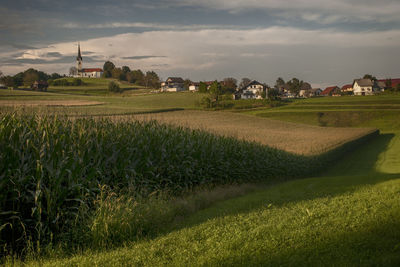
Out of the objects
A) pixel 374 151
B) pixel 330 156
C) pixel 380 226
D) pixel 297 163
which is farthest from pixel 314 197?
pixel 374 151

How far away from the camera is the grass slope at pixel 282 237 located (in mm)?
5863

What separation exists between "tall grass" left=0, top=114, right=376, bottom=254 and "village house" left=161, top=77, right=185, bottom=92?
307 ft

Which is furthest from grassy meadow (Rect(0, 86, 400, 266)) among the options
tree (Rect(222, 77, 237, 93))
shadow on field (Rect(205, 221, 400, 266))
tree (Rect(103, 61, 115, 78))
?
tree (Rect(103, 61, 115, 78))

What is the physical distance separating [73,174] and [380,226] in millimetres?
7533

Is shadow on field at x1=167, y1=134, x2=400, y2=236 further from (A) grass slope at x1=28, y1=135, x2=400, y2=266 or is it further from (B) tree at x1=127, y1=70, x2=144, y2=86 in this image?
(B) tree at x1=127, y1=70, x2=144, y2=86

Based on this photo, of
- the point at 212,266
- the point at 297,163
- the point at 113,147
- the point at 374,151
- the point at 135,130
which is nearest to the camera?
the point at 212,266

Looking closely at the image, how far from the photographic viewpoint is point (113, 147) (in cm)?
1229

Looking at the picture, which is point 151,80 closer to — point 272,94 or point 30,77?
point 272,94

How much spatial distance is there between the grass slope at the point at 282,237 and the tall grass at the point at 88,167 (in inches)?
64.1

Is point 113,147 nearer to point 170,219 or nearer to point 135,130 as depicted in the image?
point 135,130

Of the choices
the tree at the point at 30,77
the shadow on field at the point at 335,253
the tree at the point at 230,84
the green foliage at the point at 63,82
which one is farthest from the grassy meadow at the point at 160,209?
the green foliage at the point at 63,82

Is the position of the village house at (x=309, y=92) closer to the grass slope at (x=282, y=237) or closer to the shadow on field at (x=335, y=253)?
the grass slope at (x=282, y=237)

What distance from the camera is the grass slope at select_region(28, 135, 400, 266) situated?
231 inches

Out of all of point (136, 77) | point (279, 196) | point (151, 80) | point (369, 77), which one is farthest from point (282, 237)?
point (369, 77)
